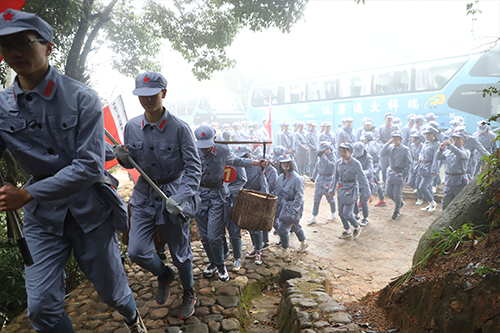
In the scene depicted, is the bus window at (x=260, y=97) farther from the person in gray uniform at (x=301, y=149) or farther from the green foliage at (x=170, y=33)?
the green foliage at (x=170, y=33)

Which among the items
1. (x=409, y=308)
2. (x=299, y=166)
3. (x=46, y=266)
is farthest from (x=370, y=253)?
(x=299, y=166)

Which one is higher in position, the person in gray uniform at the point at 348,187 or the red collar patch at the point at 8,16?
the red collar patch at the point at 8,16

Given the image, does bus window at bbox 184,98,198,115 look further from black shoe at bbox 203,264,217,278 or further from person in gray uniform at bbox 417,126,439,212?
black shoe at bbox 203,264,217,278

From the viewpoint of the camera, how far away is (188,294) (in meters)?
3.41

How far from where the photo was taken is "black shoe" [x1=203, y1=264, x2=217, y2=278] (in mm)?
4363

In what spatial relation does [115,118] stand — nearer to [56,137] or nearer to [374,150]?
[56,137]

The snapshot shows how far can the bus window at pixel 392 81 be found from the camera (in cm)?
1390

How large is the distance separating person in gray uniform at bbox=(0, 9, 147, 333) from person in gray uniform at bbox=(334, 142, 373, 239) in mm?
5491

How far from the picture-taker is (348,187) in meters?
6.96

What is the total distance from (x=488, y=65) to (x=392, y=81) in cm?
328

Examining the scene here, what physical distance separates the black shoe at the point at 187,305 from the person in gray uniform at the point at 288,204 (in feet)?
7.24

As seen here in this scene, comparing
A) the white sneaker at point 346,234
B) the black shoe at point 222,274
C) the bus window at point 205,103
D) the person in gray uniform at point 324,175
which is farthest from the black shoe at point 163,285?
the bus window at point 205,103

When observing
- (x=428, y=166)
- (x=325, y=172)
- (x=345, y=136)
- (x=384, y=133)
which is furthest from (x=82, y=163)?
(x=384, y=133)

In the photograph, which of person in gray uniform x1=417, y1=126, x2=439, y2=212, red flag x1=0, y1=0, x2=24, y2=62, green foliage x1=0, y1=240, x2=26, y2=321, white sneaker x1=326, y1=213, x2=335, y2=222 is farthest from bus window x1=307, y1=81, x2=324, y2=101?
green foliage x1=0, y1=240, x2=26, y2=321
